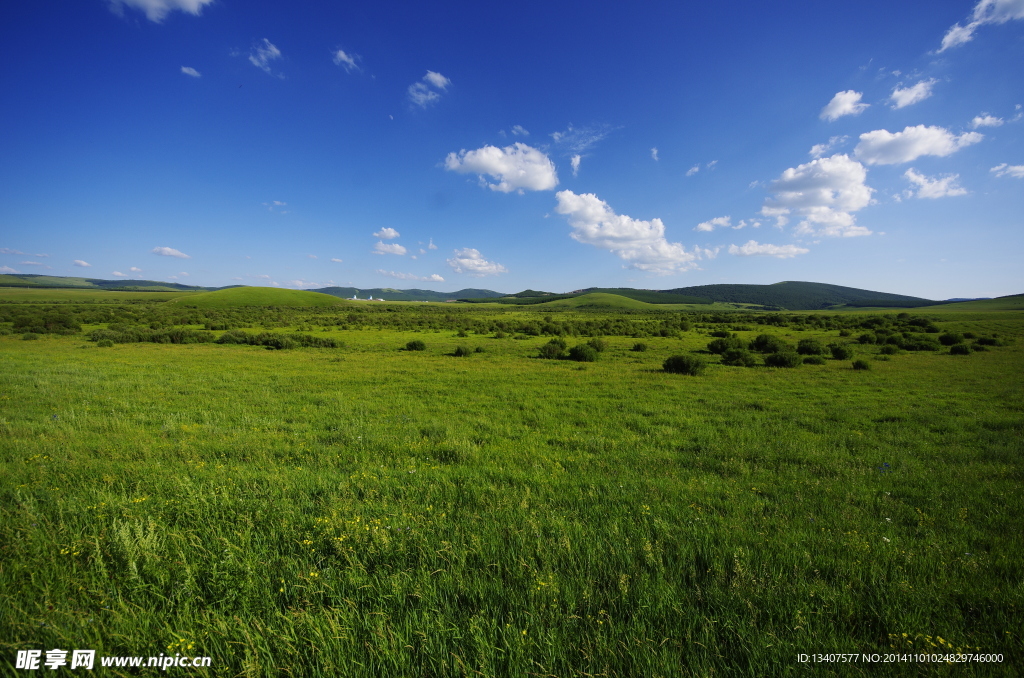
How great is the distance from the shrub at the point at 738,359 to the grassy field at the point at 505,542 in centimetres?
1444

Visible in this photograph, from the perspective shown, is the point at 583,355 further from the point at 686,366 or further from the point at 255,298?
the point at 255,298

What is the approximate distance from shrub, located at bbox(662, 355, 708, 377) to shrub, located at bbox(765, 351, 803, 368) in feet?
22.4

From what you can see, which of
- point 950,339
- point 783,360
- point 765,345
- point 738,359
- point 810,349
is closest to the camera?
point 783,360

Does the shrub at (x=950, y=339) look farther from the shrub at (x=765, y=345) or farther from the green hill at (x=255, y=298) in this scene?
the green hill at (x=255, y=298)

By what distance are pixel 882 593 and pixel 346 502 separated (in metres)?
6.15

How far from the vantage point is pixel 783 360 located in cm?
2448

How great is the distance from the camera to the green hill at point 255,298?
126562 mm

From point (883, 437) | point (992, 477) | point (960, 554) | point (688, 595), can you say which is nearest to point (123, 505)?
point (688, 595)

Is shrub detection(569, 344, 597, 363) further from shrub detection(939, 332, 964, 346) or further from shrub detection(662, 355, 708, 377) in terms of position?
shrub detection(939, 332, 964, 346)

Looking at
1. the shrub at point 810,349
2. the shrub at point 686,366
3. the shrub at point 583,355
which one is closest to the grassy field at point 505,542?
the shrub at point 686,366

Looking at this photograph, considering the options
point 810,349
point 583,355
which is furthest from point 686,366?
point 810,349

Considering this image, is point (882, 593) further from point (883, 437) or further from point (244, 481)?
point (883, 437)

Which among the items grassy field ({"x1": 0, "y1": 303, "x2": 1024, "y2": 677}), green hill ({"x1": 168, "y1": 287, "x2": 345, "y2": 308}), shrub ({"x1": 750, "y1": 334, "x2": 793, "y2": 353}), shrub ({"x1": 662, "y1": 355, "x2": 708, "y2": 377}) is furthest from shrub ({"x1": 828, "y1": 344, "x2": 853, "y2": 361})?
green hill ({"x1": 168, "y1": 287, "x2": 345, "y2": 308})

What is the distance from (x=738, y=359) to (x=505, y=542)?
1053 inches
